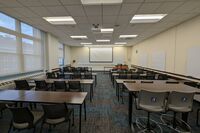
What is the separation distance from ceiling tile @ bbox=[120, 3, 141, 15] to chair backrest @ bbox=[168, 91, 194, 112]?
2.37 metres

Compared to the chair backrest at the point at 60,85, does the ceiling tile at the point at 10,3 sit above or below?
above

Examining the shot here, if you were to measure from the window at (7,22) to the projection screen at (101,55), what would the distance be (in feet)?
33.6

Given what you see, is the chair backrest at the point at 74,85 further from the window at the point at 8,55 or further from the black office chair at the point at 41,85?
the window at the point at 8,55

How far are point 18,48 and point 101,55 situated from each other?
1018cm

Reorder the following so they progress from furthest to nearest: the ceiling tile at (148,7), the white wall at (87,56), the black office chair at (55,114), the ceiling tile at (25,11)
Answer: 1. the white wall at (87,56)
2. the ceiling tile at (25,11)
3. the ceiling tile at (148,7)
4. the black office chair at (55,114)

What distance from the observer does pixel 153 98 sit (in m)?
2.43

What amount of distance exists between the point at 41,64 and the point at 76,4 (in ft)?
15.7

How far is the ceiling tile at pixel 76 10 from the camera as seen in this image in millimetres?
3635

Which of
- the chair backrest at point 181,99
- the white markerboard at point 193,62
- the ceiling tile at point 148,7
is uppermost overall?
the ceiling tile at point 148,7

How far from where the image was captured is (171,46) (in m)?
6.12

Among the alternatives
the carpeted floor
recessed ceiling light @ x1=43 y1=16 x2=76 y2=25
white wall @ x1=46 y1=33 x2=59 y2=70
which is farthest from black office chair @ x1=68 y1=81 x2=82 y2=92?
white wall @ x1=46 y1=33 x2=59 y2=70

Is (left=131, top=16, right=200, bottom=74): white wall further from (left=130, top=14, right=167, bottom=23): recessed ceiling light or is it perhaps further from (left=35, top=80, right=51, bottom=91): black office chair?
(left=35, top=80, right=51, bottom=91): black office chair

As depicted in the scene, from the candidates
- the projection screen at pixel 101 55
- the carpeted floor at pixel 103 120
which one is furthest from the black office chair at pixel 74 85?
the projection screen at pixel 101 55

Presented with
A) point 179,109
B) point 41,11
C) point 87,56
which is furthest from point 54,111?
point 87,56
